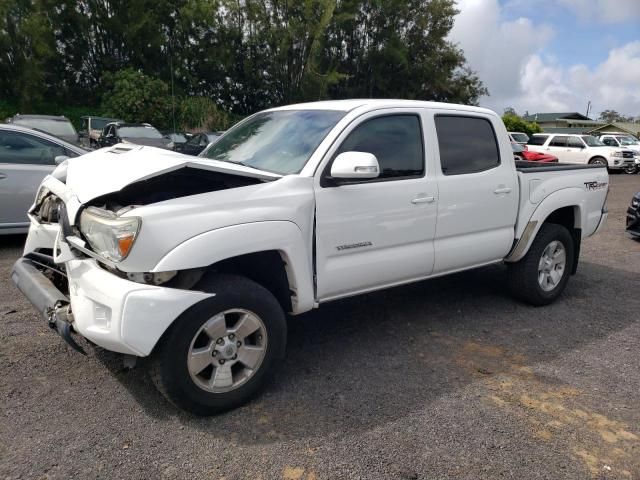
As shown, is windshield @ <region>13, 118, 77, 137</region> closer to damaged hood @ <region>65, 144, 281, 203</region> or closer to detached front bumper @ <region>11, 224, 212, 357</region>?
damaged hood @ <region>65, 144, 281, 203</region>

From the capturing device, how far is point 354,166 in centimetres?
323

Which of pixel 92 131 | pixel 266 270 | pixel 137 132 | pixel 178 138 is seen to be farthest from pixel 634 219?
pixel 92 131

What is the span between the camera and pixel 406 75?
34844 millimetres

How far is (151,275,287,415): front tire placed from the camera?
9.32 ft

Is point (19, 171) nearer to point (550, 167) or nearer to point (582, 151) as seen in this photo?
point (550, 167)

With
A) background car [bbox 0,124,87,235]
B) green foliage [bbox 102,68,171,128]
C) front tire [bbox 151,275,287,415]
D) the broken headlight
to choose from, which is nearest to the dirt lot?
front tire [bbox 151,275,287,415]

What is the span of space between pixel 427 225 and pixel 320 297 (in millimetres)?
1039

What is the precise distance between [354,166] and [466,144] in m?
1.52

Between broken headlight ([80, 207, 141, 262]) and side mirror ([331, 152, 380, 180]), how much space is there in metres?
1.21

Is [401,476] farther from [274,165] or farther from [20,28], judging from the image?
[20,28]

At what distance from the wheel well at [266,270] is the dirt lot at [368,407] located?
60 centimetres

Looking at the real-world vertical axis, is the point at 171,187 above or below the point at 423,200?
above

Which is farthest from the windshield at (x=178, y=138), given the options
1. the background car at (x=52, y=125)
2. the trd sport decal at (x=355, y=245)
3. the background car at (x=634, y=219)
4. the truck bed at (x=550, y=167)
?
the trd sport decal at (x=355, y=245)

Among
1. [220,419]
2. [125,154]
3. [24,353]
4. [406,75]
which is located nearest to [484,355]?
[220,419]
